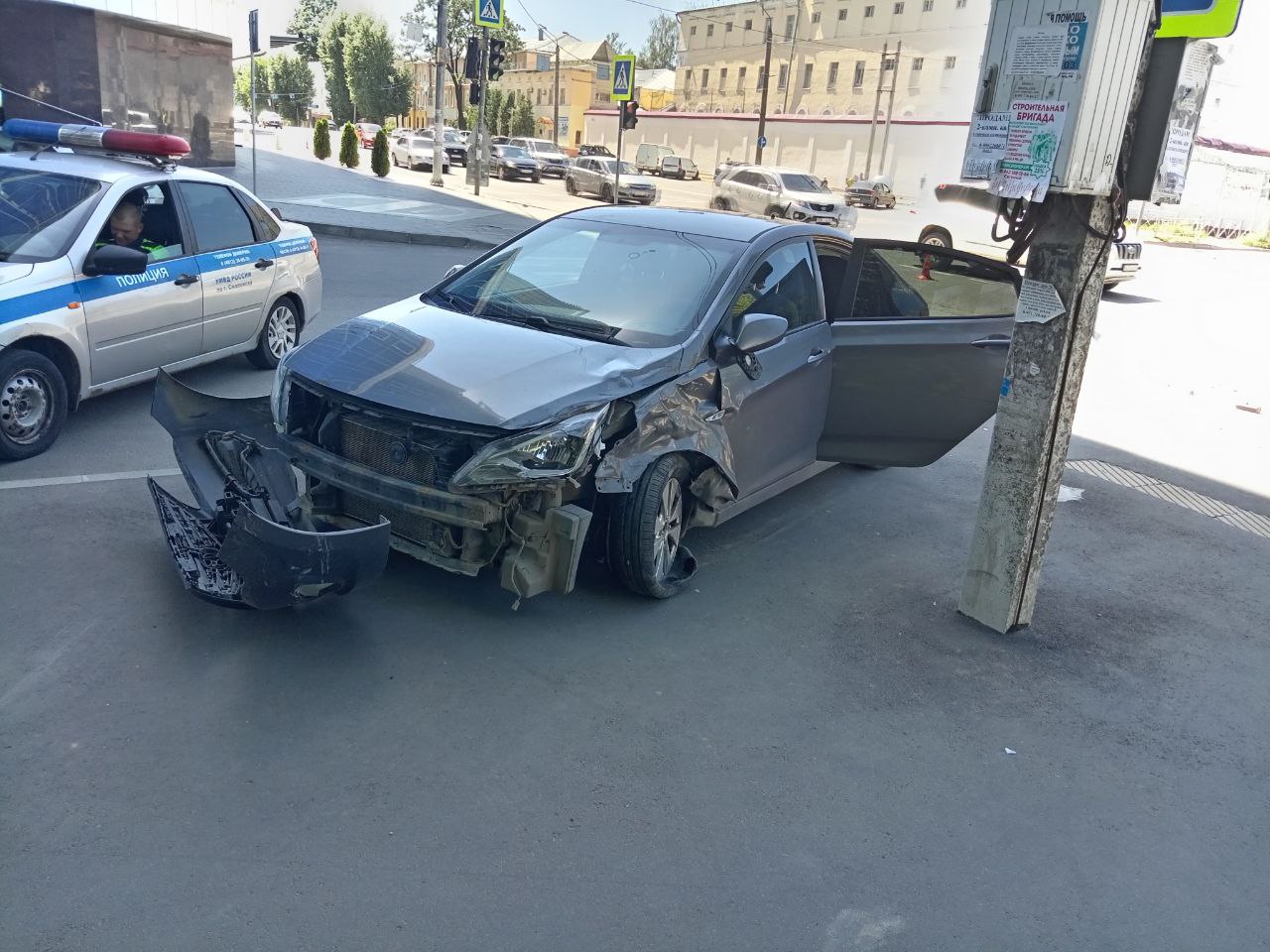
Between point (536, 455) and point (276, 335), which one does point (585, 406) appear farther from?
point (276, 335)

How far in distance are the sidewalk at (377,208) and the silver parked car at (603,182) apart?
6.23m

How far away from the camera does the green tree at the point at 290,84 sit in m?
109

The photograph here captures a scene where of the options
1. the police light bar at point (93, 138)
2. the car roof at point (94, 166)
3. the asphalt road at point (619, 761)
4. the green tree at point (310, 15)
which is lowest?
the asphalt road at point (619, 761)

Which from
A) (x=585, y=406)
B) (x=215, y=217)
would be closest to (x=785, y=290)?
(x=585, y=406)

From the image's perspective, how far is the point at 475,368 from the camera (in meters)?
4.47

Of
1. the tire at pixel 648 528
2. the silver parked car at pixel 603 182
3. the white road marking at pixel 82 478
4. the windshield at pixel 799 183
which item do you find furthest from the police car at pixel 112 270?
the silver parked car at pixel 603 182

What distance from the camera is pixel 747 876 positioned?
3150 mm

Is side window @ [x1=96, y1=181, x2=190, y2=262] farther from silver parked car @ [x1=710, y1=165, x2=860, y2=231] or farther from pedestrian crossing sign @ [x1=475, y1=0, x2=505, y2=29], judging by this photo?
silver parked car @ [x1=710, y1=165, x2=860, y2=231]

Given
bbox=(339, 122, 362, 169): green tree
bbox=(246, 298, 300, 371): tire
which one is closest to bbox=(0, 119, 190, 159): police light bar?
bbox=(246, 298, 300, 371): tire

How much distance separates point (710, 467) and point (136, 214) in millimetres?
4243

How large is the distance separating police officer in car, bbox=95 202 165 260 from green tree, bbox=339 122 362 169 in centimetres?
3015

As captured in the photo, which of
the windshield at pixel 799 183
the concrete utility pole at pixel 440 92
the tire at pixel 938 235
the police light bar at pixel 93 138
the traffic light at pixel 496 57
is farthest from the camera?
the windshield at pixel 799 183

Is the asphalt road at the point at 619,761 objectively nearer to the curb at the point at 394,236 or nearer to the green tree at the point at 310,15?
the curb at the point at 394,236

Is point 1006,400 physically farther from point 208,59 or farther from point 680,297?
point 208,59
